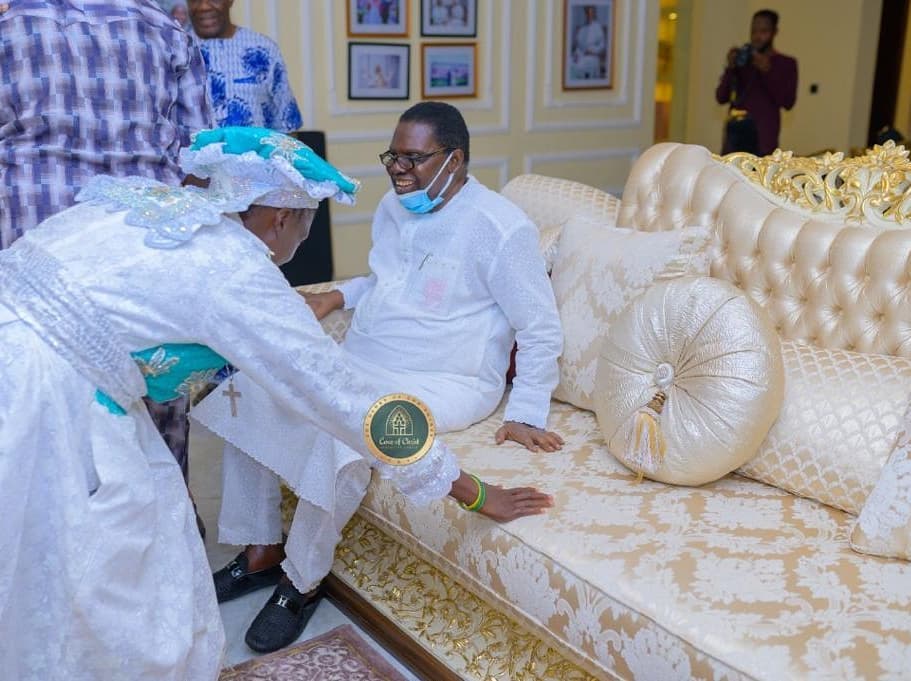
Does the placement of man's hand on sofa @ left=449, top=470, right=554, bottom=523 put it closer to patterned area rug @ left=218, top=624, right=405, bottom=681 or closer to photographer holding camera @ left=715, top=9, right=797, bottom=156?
patterned area rug @ left=218, top=624, right=405, bottom=681

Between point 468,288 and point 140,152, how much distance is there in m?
0.81

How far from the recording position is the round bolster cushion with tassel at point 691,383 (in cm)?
183

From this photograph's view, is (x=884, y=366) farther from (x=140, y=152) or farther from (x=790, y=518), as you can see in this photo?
(x=140, y=152)

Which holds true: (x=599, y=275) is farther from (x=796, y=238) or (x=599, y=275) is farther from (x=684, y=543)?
(x=684, y=543)

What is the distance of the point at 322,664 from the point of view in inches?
83.5

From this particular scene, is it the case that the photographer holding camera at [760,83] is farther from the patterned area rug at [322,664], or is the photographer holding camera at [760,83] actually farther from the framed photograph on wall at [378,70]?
the patterned area rug at [322,664]

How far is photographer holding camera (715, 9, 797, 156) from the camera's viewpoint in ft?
19.5

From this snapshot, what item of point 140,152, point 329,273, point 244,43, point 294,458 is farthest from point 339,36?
point 294,458

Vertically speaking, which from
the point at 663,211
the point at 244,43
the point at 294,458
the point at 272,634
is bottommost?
the point at 272,634

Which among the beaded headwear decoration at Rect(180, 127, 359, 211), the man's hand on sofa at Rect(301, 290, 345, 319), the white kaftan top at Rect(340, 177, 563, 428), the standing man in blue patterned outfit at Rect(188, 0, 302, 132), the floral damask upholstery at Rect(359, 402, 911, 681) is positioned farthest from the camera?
the standing man in blue patterned outfit at Rect(188, 0, 302, 132)

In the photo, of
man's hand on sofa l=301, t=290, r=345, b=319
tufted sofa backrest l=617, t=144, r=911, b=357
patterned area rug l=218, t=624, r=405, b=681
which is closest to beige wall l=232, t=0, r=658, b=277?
man's hand on sofa l=301, t=290, r=345, b=319

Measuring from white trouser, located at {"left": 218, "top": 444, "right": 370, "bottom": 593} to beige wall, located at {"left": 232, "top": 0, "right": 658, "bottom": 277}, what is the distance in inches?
118

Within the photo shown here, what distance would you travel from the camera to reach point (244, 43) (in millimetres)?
3488

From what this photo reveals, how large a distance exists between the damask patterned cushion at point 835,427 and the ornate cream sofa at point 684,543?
0.05 meters
